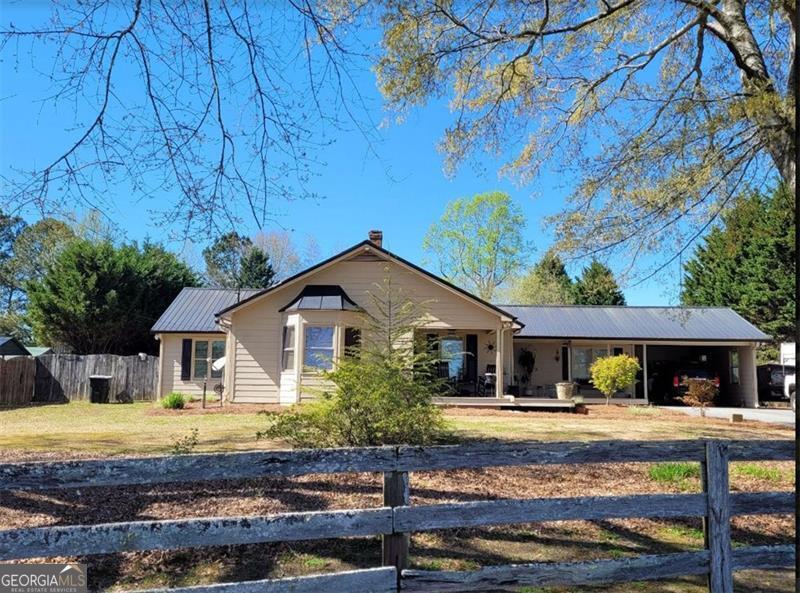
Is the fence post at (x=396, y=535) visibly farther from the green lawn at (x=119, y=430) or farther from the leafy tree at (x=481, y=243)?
the leafy tree at (x=481, y=243)

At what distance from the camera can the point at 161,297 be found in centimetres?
3116

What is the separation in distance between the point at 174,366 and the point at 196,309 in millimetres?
2568

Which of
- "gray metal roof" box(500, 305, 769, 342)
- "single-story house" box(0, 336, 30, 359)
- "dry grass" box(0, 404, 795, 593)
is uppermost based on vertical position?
"gray metal roof" box(500, 305, 769, 342)

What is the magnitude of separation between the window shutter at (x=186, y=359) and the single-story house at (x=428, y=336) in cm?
4

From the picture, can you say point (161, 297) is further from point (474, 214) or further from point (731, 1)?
point (731, 1)

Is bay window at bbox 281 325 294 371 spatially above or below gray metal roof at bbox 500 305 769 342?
below

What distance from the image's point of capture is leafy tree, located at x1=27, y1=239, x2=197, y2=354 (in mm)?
27922

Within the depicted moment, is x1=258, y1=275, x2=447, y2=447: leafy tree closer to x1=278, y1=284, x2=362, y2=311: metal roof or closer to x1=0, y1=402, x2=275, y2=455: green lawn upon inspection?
x1=0, y1=402, x2=275, y2=455: green lawn

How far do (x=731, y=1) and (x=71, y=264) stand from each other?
29307 millimetres

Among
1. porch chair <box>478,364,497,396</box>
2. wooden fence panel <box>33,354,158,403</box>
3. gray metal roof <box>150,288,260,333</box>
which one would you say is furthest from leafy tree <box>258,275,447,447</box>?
wooden fence panel <box>33,354,158,403</box>

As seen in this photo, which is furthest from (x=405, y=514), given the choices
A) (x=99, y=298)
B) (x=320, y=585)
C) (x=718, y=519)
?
(x=99, y=298)

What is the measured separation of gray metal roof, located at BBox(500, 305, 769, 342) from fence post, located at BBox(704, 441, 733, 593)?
1875 centimetres

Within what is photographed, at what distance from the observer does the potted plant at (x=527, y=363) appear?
22.6 meters

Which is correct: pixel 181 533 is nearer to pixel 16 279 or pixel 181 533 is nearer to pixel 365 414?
pixel 365 414
